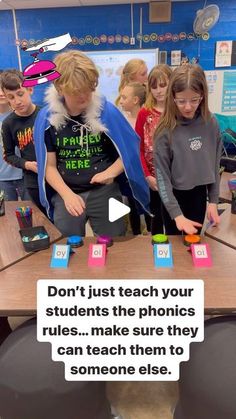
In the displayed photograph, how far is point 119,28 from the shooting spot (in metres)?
4.27

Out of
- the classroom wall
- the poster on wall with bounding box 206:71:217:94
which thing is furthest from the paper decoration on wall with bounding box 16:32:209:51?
the poster on wall with bounding box 206:71:217:94

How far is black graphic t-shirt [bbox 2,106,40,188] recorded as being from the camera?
2.03 metres

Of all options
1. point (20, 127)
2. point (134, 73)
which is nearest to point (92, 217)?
point (20, 127)

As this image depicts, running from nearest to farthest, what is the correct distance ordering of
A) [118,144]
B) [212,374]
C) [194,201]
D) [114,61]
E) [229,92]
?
[212,374] < [118,144] < [194,201] < [114,61] < [229,92]

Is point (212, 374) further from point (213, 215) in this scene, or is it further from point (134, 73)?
point (134, 73)

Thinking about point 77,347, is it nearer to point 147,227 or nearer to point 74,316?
point 74,316

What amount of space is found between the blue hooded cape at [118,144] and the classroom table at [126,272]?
405mm

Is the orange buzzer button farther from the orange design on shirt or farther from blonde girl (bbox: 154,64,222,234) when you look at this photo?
the orange design on shirt

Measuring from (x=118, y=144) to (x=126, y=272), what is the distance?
0.63 metres

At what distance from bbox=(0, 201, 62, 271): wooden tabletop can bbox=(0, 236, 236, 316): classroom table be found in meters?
0.05

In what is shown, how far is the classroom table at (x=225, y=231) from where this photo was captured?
4.40 ft

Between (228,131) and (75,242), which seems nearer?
(75,242)

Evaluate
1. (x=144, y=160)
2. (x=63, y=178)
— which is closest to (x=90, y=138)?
(x=63, y=178)

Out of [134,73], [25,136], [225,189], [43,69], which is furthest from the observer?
[134,73]
